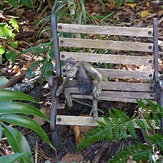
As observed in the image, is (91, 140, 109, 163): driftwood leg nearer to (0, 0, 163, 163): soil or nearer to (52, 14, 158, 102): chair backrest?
(0, 0, 163, 163): soil

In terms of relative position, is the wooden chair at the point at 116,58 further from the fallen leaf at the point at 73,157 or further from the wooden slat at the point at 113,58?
the fallen leaf at the point at 73,157

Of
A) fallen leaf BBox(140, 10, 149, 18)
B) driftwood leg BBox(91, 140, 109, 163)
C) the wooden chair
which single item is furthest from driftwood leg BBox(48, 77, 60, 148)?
fallen leaf BBox(140, 10, 149, 18)

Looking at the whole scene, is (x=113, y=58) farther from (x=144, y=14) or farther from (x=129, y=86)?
(x=144, y=14)

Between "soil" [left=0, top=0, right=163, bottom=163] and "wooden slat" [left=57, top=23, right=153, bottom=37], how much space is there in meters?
0.49

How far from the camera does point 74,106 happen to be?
2.49 metres

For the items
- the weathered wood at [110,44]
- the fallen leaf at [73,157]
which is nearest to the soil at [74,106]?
the fallen leaf at [73,157]

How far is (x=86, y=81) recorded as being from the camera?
2.18 metres

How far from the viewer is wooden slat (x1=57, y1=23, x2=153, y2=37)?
2273 mm

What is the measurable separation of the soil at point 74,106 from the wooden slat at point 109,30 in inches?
19.4

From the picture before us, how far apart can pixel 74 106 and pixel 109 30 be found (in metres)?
0.55

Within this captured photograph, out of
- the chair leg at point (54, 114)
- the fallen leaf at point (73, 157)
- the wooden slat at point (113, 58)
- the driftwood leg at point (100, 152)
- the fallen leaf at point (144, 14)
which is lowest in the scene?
the fallen leaf at point (73, 157)

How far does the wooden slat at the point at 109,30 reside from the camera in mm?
2273

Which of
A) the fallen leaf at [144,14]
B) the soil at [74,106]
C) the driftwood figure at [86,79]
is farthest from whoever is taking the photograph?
the fallen leaf at [144,14]

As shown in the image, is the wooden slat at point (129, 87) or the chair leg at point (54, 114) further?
the wooden slat at point (129, 87)
